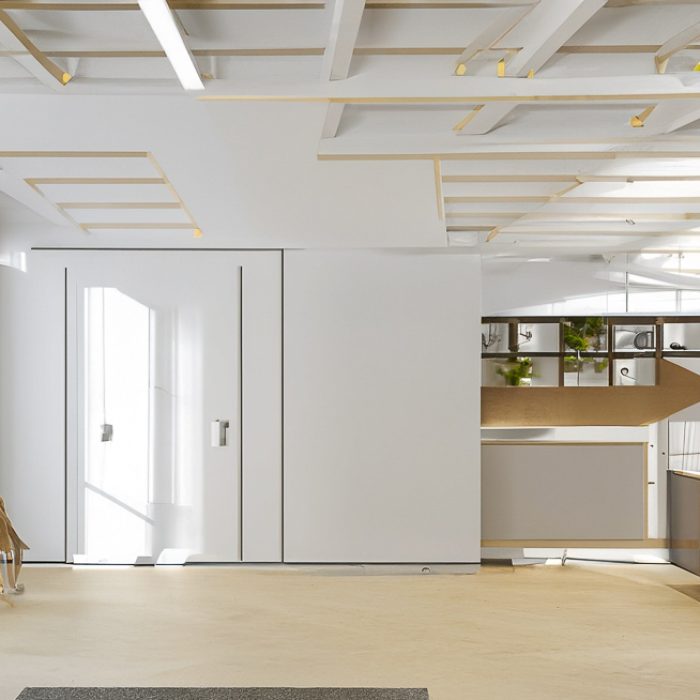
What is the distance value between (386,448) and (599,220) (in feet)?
7.18

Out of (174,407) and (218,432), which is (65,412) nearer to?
(174,407)

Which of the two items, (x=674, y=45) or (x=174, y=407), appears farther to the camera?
(x=174, y=407)

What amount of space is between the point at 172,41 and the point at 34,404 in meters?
4.04

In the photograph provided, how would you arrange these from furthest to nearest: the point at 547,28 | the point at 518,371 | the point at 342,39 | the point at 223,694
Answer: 1. the point at 518,371
2. the point at 223,694
3. the point at 342,39
4. the point at 547,28

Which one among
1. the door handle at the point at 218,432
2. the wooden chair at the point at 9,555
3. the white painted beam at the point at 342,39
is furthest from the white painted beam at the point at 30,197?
the white painted beam at the point at 342,39

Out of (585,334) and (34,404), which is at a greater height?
(585,334)

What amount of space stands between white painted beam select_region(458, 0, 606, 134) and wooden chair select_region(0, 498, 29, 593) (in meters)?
3.94

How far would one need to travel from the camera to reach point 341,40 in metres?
3.10

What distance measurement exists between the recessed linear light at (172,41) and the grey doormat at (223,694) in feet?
8.54

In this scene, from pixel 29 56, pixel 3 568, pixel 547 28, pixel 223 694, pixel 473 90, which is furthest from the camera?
pixel 3 568

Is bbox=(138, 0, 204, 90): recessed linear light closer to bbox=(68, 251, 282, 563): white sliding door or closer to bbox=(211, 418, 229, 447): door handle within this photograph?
bbox=(68, 251, 282, 563): white sliding door

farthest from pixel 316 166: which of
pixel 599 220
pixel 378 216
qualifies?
pixel 599 220

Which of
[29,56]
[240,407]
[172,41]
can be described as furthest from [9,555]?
[172,41]

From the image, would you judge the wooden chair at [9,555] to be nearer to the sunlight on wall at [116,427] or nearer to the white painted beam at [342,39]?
the sunlight on wall at [116,427]
